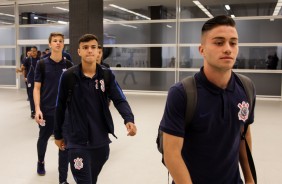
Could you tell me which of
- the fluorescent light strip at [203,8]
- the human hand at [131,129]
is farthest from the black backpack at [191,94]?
the fluorescent light strip at [203,8]

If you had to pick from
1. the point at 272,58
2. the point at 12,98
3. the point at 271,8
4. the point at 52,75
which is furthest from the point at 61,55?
the point at 271,8

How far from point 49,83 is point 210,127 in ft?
8.48

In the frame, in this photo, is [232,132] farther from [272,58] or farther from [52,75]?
[272,58]

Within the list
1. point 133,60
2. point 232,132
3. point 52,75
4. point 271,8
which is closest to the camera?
point 232,132

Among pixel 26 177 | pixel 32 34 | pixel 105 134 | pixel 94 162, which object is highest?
pixel 32 34

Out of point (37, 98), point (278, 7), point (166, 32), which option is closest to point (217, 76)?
point (37, 98)

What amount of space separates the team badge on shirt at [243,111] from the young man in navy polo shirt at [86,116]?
1257mm

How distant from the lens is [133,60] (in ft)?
50.6

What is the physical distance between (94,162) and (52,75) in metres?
1.38

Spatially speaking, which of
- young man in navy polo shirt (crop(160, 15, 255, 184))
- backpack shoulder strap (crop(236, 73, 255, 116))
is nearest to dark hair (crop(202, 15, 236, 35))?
young man in navy polo shirt (crop(160, 15, 255, 184))

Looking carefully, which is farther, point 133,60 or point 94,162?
point 133,60

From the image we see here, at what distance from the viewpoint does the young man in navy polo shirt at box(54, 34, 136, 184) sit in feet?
8.62

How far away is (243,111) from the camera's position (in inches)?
62.2

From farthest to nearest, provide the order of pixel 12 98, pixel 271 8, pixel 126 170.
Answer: pixel 271 8 < pixel 12 98 < pixel 126 170
